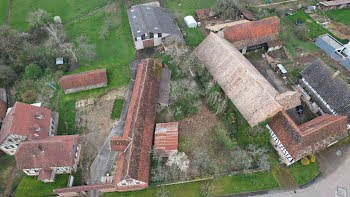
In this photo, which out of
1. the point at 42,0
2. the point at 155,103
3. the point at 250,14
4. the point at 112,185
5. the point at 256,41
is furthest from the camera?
the point at 42,0

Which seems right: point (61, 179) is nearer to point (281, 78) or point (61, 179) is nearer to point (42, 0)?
point (281, 78)

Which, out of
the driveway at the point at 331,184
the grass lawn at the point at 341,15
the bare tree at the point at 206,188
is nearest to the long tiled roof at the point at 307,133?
the driveway at the point at 331,184

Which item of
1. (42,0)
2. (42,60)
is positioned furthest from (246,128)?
(42,0)

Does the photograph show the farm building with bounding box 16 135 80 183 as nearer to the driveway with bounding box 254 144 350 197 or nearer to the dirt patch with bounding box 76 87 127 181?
the dirt patch with bounding box 76 87 127 181

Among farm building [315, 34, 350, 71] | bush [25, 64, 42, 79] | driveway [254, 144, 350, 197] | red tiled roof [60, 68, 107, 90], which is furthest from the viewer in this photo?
farm building [315, 34, 350, 71]

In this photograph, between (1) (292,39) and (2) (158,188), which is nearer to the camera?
(2) (158,188)

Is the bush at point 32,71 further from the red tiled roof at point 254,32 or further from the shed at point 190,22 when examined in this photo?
the red tiled roof at point 254,32

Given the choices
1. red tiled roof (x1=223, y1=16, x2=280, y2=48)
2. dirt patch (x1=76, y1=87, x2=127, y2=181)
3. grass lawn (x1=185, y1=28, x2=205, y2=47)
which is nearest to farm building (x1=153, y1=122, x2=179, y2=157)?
dirt patch (x1=76, y1=87, x2=127, y2=181)
